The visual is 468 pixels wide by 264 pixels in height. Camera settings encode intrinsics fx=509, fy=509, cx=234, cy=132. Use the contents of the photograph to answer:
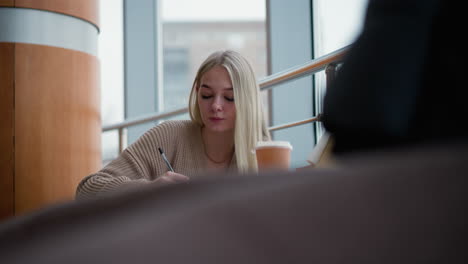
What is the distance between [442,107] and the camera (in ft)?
1.17

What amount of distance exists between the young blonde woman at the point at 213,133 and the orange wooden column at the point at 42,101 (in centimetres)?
150

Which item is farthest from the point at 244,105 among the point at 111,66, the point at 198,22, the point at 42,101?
the point at 198,22

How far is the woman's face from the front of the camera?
75.0 inches

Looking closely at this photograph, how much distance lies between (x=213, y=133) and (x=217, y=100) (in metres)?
0.17

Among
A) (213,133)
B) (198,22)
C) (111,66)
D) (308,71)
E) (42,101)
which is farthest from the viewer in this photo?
(198,22)

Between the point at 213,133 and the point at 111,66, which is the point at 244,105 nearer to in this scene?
the point at 213,133

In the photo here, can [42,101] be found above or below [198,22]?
below

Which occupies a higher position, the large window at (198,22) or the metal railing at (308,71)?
the large window at (198,22)

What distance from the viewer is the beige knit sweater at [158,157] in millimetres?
1747

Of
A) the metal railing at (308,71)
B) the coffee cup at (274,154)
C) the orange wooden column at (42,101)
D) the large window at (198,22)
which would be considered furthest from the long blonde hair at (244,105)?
the large window at (198,22)

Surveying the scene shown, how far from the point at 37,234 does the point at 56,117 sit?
3.30 meters

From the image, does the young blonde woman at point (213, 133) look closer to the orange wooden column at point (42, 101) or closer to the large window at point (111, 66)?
the orange wooden column at point (42, 101)

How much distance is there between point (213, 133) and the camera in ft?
6.58

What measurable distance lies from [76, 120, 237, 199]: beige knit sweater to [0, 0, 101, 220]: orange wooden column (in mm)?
1483
